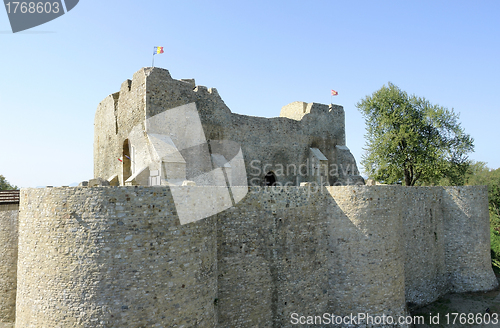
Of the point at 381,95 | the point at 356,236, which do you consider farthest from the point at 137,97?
the point at 381,95

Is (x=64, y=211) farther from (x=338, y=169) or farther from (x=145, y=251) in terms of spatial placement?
(x=338, y=169)

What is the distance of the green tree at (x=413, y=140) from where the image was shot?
27156mm

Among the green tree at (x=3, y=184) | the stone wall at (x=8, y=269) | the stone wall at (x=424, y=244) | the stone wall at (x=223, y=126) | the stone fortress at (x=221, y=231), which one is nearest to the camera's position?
the stone fortress at (x=221, y=231)

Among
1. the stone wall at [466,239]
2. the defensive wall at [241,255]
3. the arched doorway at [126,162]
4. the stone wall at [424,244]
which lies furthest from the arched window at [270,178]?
the stone wall at [466,239]

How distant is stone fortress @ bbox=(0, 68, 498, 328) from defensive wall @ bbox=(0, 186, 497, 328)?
0.13ft

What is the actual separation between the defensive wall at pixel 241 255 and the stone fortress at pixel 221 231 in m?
0.04

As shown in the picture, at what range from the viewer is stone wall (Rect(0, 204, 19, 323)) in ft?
39.3

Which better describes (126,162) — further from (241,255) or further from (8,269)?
(241,255)

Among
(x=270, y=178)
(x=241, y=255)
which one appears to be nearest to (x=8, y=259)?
(x=241, y=255)

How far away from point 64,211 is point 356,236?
412 inches

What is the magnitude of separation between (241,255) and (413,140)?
20.9 metres

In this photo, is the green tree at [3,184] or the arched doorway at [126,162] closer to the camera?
the arched doorway at [126,162]

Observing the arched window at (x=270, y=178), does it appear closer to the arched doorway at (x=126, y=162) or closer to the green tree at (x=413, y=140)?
the arched doorway at (x=126, y=162)

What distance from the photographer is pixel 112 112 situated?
17766mm
